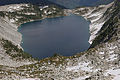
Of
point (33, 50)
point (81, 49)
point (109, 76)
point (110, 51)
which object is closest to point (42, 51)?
point (33, 50)

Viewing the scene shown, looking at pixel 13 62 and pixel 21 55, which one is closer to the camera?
pixel 13 62

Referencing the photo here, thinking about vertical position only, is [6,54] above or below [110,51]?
below

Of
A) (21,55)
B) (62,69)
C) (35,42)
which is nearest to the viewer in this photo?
(62,69)

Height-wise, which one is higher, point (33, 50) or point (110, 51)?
point (110, 51)

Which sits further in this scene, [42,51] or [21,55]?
[42,51]

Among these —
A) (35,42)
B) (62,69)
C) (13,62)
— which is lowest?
(35,42)

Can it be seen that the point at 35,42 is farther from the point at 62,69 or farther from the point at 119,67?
the point at 119,67

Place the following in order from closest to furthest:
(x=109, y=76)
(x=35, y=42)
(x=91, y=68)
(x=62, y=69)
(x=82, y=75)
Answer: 1. (x=109, y=76)
2. (x=82, y=75)
3. (x=91, y=68)
4. (x=62, y=69)
5. (x=35, y=42)

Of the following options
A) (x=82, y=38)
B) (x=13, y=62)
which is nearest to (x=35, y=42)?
(x=82, y=38)

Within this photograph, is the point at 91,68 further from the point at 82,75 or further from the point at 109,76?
the point at 109,76

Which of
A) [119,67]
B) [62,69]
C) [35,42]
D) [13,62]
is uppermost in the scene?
[119,67]
